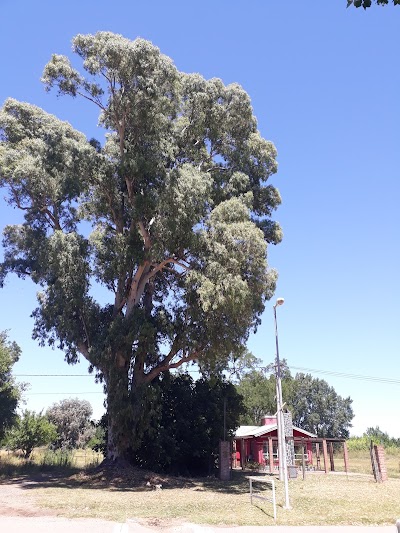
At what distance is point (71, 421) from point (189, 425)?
133 feet

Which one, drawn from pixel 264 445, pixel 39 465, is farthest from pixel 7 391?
pixel 264 445

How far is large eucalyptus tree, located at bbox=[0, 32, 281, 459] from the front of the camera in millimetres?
21266

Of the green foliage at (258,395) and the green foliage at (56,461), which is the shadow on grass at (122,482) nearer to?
the green foliage at (56,461)

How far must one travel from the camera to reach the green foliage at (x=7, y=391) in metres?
29.6

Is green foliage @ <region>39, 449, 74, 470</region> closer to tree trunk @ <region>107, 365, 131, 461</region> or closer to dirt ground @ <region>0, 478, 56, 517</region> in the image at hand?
dirt ground @ <region>0, 478, 56, 517</region>

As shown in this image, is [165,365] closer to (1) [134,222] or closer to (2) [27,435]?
(1) [134,222]

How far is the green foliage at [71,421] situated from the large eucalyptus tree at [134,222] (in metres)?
42.4

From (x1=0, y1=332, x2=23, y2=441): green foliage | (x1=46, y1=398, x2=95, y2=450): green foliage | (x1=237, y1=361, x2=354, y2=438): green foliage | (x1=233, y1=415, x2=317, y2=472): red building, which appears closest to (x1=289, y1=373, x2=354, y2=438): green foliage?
(x1=237, y1=361, x2=354, y2=438): green foliage

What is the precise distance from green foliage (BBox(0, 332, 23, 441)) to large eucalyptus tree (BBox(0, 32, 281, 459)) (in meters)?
7.38

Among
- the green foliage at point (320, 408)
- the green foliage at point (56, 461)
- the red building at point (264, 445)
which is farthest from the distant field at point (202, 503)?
the green foliage at point (320, 408)

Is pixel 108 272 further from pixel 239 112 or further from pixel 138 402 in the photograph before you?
pixel 239 112

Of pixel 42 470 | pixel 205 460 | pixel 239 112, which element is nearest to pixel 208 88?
pixel 239 112

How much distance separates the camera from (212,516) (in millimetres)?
12664

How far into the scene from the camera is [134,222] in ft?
77.0
